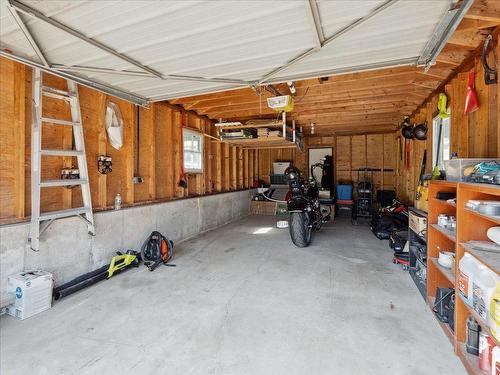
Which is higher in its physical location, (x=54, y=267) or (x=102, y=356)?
(x=54, y=267)

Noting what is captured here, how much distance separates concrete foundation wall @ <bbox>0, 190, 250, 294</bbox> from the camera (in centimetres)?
251

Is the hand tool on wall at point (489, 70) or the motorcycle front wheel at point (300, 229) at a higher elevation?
the hand tool on wall at point (489, 70)

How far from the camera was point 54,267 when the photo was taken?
2.84 m

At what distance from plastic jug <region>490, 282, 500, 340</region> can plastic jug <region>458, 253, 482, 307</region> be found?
279 millimetres

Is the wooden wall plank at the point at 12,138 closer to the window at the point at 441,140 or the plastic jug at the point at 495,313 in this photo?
the plastic jug at the point at 495,313

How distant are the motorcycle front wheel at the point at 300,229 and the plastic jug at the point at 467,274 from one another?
9.11ft

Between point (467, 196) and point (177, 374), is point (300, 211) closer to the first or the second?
point (467, 196)

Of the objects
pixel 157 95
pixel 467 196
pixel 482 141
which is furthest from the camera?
pixel 157 95

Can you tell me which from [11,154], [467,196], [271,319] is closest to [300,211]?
[271,319]

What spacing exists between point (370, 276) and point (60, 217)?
3757mm

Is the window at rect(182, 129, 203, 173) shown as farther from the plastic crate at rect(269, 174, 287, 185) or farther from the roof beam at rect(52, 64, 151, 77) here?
the plastic crate at rect(269, 174, 287, 185)

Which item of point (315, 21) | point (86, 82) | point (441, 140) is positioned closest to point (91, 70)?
point (86, 82)

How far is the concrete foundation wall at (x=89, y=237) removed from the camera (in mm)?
2506

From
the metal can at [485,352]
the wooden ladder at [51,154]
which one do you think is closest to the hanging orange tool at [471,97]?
the metal can at [485,352]
